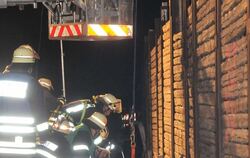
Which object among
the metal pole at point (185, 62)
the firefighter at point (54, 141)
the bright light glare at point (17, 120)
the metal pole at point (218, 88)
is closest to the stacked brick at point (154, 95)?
the firefighter at point (54, 141)

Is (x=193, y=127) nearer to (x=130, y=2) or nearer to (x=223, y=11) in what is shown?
(x=223, y=11)

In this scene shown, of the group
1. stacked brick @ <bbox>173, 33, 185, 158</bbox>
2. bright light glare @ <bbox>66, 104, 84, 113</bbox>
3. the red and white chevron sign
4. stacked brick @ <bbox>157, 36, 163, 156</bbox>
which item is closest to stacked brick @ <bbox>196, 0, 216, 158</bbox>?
stacked brick @ <bbox>173, 33, 185, 158</bbox>

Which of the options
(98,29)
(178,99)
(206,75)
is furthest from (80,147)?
(98,29)

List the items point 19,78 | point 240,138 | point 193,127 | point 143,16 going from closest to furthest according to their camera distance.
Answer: point 240,138 → point 193,127 → point 19,78 → point 143,16

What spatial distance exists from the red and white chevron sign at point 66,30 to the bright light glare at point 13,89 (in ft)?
16.8

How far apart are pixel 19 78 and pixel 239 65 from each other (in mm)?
3089

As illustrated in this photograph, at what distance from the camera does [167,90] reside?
8.59m

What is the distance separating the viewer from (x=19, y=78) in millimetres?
6703

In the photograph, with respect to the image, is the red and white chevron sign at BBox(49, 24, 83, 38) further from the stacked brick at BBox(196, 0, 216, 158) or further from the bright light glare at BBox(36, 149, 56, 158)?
the stacked brick at BBox(196, 0, 216, 158)

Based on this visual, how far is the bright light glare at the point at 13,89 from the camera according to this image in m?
6.66

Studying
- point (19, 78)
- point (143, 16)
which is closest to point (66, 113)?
point (19, 78)

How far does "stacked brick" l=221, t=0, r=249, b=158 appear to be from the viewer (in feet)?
13.4

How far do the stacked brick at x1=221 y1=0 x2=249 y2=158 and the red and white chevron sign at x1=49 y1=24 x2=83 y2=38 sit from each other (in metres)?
7.18

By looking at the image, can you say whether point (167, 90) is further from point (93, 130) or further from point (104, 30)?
point (104, 30)
